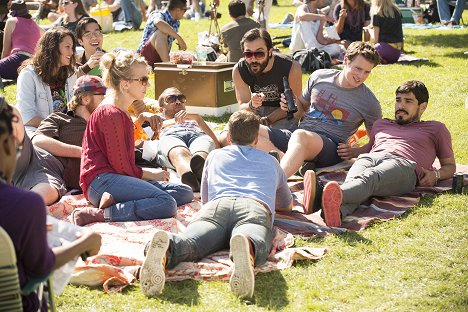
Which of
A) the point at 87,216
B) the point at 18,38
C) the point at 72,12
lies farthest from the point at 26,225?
the point at 72,12

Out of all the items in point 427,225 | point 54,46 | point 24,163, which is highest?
point 54,46

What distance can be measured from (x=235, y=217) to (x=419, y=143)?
216cm

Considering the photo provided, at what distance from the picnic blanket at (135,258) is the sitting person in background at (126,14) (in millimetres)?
13023

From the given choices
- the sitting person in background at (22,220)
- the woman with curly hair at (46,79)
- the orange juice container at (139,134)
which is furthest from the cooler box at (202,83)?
the sitting person in background at (22,220)

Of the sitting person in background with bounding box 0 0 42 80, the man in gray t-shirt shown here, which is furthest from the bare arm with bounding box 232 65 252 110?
the sitting person in background with bounding box 0 0 42 80

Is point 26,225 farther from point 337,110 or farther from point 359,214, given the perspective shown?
point 337,110

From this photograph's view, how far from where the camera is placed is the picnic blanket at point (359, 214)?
213 inches

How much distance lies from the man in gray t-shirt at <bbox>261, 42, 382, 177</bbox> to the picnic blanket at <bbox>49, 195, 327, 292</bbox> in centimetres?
154

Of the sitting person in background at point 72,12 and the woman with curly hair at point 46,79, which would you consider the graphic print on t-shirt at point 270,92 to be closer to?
the woman with curly hair at point 46,79

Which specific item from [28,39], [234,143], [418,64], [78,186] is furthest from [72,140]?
[418,64]

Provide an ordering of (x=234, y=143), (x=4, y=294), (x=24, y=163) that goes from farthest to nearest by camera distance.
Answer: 1. (x=24, y=163)
2. (x=234, y=143)
3. (x=4, y=294)

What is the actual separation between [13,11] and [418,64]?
6140 millimetres

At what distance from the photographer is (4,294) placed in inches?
111

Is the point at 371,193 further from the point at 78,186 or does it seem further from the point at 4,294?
the point at 4,294
